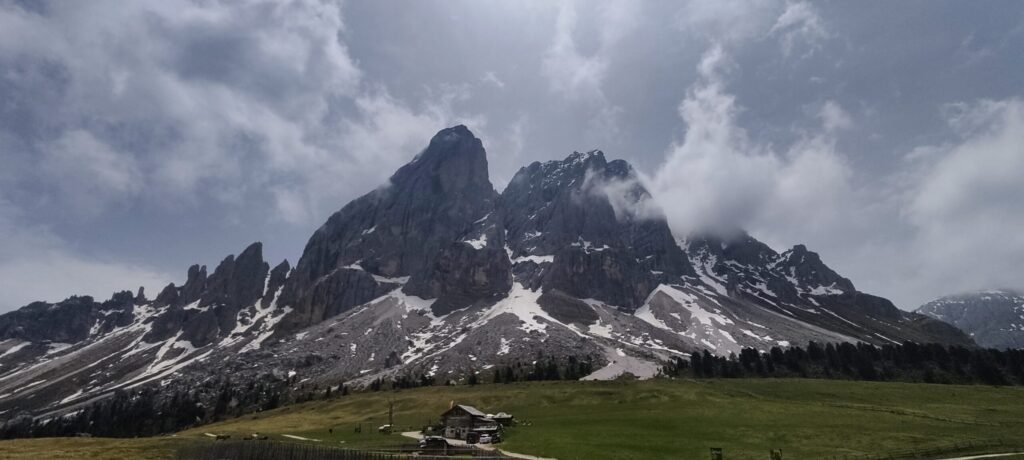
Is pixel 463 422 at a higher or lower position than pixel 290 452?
lower

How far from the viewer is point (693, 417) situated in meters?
78.3

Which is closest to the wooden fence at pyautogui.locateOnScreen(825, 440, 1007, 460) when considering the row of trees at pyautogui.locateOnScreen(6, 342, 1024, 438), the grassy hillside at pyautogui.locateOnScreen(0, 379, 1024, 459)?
the grassy hillside at pyautogui.locateOnScreen(0, 379, 1024, 459)

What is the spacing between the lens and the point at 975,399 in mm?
96500

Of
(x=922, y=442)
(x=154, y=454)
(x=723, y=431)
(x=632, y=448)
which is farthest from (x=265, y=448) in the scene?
(x=922, y=442)

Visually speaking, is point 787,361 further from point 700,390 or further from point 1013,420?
point 1013,420

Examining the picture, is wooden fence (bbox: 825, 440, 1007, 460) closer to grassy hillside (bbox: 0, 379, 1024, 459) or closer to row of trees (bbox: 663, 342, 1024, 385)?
grassy hillside (bbox: 0, 379, 1024, 459)

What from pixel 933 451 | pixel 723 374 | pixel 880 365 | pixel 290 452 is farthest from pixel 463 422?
pixel 880 365

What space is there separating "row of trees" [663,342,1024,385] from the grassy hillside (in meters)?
37.1

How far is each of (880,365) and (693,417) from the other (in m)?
121

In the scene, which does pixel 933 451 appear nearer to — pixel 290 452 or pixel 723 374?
pixel 290 452

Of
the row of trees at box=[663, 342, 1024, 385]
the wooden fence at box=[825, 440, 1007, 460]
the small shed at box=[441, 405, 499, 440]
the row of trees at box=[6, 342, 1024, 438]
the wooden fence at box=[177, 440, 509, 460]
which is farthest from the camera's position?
the row of trees at box=[6, 342, 1024, 438]

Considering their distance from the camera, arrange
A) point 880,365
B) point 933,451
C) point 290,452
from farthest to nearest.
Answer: point 880,365, point 290,452, point 933,451

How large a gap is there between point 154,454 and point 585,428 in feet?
165

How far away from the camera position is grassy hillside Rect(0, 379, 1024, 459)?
183ft
